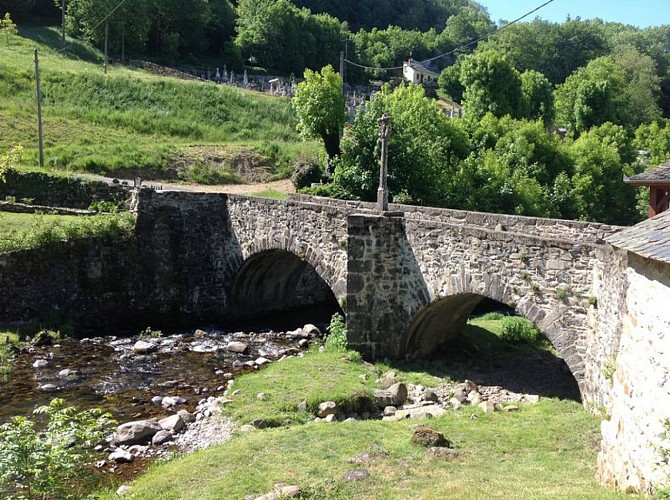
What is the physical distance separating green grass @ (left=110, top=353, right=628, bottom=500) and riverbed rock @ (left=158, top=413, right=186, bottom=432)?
103cm

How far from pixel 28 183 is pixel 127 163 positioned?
7358 mm

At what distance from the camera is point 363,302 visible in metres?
17.3

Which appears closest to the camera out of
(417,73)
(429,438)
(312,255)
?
(429,438)

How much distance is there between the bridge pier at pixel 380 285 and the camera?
16.7 m

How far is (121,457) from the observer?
11.9m

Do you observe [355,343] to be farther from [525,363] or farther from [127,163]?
[127,163]

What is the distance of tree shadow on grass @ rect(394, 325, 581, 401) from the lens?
1567 cm

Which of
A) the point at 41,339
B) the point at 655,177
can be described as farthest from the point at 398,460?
the point at 41,339

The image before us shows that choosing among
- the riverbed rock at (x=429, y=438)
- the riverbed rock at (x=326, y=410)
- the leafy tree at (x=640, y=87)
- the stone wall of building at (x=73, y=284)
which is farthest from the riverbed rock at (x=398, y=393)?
the leafy tree at (x=640, y=87)

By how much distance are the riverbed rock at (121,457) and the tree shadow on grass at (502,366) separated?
7.35m

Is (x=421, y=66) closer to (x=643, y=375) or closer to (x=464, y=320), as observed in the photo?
(x=464, y=320)

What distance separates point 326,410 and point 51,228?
12.4 meters

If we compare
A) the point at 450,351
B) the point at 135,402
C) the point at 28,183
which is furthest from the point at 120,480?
the point at 28,183

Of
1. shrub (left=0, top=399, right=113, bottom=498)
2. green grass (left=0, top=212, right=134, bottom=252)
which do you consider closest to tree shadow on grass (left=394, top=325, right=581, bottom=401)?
shrub (left=0, top=399, right=113, bottom=498)
